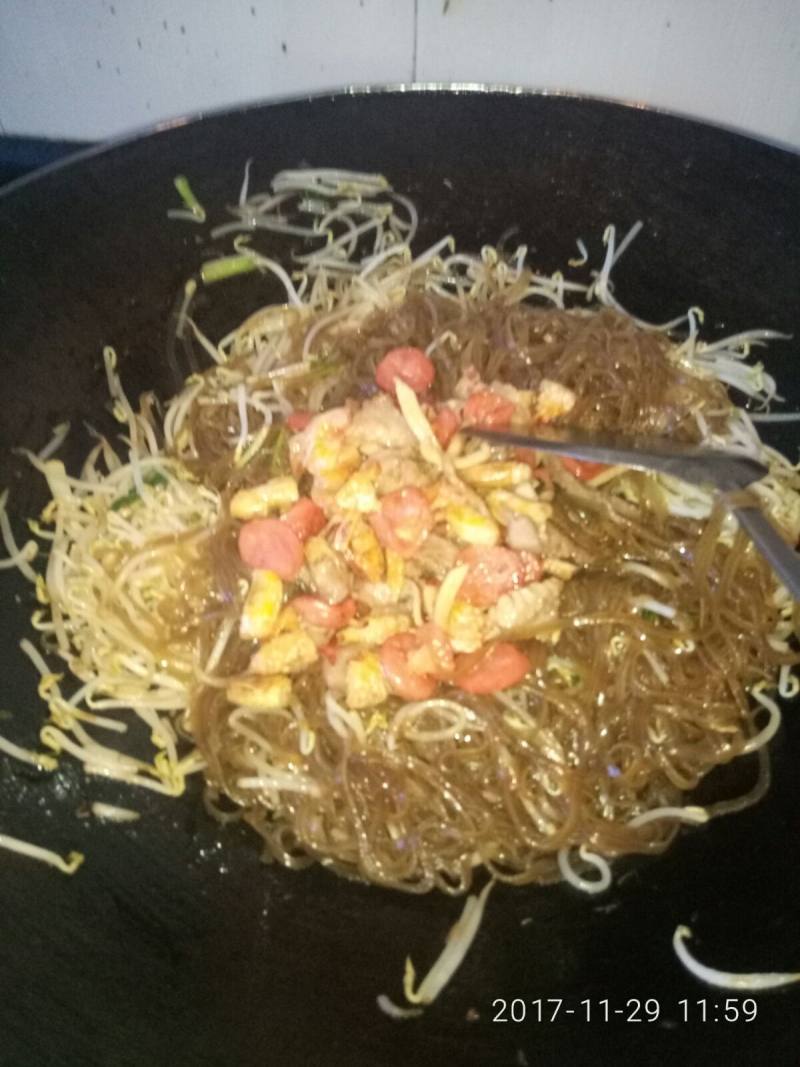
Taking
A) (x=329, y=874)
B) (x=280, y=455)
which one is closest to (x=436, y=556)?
(x=280, y=455)

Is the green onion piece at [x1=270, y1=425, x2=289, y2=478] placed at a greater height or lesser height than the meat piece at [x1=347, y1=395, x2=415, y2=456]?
lesser

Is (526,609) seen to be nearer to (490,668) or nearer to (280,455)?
(490,668)

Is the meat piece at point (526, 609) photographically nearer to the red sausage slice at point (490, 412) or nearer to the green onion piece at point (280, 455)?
the red sausage slice at point (490, 412)


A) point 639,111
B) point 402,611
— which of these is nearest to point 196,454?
point 402,611

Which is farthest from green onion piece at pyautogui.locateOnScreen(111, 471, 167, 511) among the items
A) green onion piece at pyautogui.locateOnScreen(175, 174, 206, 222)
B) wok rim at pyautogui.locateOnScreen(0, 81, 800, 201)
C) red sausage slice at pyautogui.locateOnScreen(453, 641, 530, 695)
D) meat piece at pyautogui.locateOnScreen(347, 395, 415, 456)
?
red sausage slice at pyautogui.locateOnScreen(453, 641, 530, 695)
